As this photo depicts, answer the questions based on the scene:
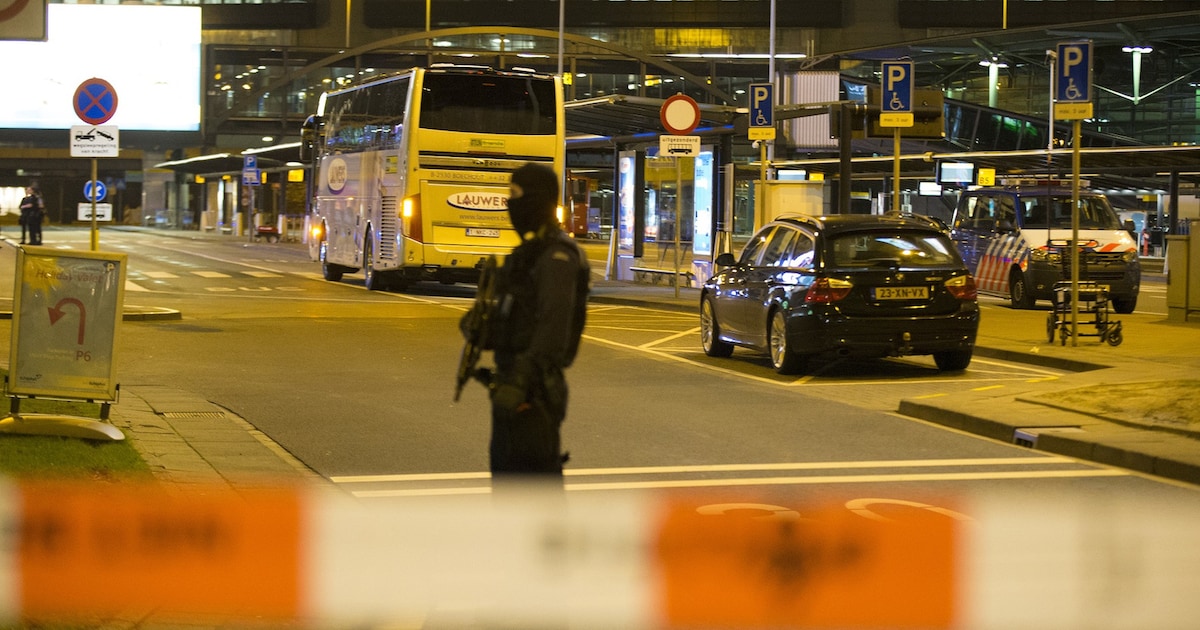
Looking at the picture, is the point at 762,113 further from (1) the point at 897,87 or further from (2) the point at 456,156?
(2) the point at 456,156

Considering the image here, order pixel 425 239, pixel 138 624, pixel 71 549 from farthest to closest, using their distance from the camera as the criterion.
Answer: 1. pixel 425 239
2. pixel 71 549
3. pixel 138 624

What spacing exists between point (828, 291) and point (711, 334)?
282 centimetres

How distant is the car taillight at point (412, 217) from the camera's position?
28031mm

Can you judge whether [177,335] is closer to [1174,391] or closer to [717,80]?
[1174,391]

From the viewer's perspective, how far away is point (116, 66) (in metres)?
56.2

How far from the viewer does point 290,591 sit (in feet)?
21.5

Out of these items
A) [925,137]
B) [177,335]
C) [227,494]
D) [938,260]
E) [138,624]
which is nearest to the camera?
[138,624]

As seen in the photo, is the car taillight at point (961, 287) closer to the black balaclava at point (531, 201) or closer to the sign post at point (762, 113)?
the sign post at point (762, 113)

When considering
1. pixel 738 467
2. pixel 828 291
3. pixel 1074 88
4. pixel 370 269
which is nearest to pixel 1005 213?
pixel 1074 88

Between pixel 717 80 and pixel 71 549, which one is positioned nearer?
pixel 71 549

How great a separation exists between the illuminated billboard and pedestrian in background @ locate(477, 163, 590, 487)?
5088cm

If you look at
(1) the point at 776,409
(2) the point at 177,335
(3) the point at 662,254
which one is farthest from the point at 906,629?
(3) the point at 662,254

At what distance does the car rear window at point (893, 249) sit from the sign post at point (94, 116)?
9.09m

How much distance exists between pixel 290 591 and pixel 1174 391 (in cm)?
867
